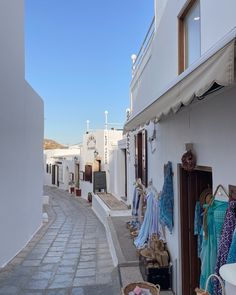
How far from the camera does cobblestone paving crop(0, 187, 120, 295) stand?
7590 millimetres

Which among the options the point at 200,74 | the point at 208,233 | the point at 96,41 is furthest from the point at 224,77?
the point at 96,41

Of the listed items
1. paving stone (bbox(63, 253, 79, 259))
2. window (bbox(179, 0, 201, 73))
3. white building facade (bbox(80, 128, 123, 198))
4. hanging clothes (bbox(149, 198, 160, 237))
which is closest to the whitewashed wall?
hanging clothes (bbox(149, 198, 160, 237))

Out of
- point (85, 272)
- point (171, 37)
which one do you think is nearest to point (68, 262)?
point (85, 272)

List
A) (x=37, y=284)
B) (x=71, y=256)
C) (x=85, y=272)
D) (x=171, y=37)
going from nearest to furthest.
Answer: (x=171, y=37)
(x=37, y=284)
(x=85, y=272)
(x=71, y=256)

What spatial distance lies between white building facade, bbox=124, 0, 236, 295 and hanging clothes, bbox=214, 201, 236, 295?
386 mm

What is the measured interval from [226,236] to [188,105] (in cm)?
241

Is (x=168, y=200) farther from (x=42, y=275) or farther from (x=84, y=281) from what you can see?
(x=42, y=275)

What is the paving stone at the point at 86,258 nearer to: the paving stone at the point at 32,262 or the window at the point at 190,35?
the paving stone at the point at 32,262

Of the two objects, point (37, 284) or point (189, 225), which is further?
point (37, 284)

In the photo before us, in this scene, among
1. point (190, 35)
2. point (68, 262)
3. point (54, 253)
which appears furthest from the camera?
point (54, 253)

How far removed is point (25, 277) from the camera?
8.47 m

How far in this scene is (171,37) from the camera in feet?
24.5

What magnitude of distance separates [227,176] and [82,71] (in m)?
25.2

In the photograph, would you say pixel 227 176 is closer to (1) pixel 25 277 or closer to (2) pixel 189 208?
(2) pixel 189 208
